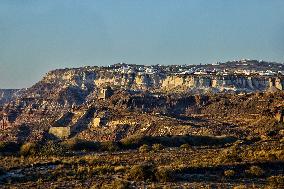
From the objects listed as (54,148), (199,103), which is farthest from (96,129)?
(54,148)

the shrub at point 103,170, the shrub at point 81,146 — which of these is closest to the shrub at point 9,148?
the shrub at point 81,146

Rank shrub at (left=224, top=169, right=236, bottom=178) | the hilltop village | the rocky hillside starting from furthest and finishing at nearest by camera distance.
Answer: the rocky hillside → shrub at (left=224, top=169, right=236, bottom=178) → the hilltop village

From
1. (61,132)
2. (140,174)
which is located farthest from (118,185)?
(61,132)

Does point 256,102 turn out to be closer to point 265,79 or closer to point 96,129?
point 96,129

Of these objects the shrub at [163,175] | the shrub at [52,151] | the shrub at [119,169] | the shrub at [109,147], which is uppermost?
the shrub at [109,147]

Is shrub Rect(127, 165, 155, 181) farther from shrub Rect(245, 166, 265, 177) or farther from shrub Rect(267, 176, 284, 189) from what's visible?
shrub Rect(267, 176, 284, 189)

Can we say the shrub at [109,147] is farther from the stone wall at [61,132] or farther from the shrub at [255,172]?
the stone wall at [61,132]

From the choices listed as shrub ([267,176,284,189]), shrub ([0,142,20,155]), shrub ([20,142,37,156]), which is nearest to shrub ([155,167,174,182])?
shrub ([267,176,284,189])

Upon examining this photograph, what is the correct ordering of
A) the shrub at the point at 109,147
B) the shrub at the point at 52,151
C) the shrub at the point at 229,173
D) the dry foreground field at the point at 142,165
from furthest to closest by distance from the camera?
1. the shrub at the point at 109,147
2. the shrub at the point at 52,151
3. the shrub at the point at 229,173
4. the dry foreground field at the point at 142,165
